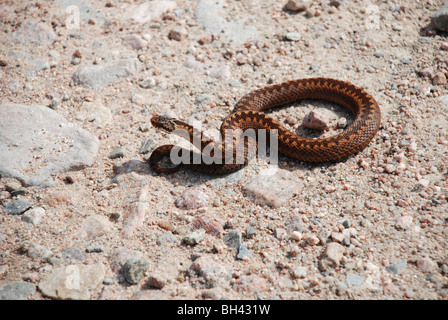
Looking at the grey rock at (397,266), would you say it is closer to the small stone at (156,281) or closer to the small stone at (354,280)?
the small stone at (354,280)

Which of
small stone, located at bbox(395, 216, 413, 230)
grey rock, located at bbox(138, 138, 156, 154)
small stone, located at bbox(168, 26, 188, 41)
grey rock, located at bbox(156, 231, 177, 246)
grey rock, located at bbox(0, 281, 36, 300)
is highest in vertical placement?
small stone, located at bbox(168, 26, 188, 41)

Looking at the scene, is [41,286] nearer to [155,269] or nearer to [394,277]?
[155,269]

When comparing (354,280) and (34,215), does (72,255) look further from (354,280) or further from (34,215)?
(354,280)

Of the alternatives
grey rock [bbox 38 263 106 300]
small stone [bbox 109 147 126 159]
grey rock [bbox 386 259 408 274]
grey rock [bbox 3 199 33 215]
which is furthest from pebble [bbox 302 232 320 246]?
grey rock [bbox 3 199 33 215]

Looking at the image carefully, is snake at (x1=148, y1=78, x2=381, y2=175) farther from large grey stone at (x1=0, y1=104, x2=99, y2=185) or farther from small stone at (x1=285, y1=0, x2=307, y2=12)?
small stone at (x1=285, y1=0, x2=307, y2=12)

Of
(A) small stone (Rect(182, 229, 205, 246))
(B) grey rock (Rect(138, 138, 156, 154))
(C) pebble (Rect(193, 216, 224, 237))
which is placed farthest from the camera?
(B) grey rock (Rect(138, 138, 156, 154))

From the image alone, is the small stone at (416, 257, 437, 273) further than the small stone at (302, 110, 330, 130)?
No

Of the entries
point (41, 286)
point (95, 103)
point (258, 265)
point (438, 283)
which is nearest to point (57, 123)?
point (95, 103)
